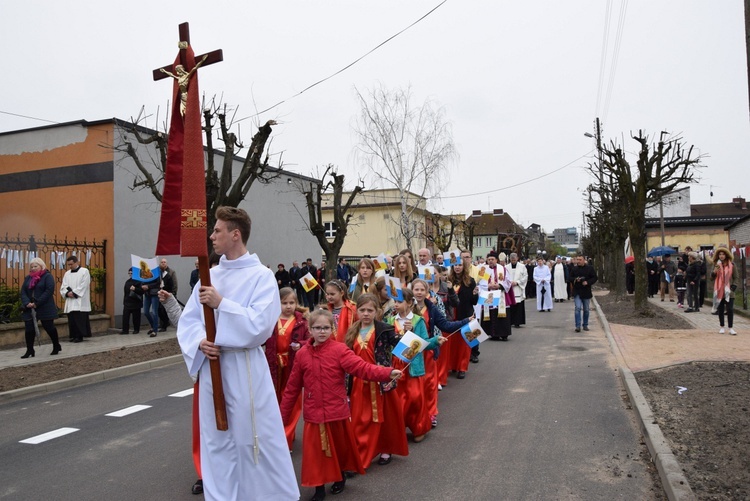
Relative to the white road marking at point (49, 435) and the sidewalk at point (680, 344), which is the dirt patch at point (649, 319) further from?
the white road marking at point (49, 435)

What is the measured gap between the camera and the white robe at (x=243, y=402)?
3619 millimetres

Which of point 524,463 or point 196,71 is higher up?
point 196,71

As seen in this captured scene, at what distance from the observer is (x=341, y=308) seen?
653cm

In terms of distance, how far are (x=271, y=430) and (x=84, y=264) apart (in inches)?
596

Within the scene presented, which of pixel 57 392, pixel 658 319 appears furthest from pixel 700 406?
pixel 658 319

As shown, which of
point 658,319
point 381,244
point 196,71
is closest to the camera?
point 196,71

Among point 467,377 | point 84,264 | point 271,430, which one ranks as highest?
Answer: point 84,264

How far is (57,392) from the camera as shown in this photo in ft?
31.0

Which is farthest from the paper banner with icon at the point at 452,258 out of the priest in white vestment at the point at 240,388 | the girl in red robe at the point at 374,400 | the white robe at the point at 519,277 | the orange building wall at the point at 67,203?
the orange building wall at the point at 67,203

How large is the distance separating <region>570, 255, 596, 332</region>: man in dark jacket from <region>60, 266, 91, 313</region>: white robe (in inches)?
442

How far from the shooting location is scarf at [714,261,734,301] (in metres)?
12.8

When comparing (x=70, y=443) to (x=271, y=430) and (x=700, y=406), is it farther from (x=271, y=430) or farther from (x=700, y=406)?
(x=700, y=406)

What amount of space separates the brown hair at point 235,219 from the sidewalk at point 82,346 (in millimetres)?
9061

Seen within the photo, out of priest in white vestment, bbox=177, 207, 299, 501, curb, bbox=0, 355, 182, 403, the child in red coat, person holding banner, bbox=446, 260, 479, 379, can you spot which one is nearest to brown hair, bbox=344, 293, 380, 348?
the child in red coat
